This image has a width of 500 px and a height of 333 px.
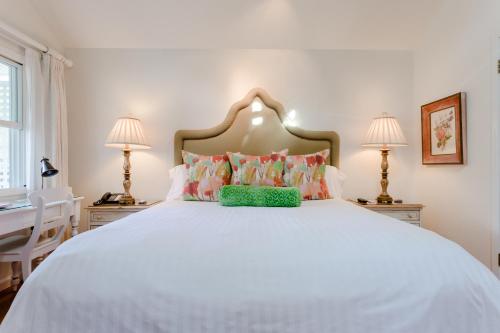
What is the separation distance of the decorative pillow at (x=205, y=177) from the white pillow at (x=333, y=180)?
913 millimetres

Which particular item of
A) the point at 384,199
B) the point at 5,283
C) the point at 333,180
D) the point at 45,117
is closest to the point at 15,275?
the point at 5,283

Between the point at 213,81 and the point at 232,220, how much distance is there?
6.28ft

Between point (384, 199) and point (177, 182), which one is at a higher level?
point (177, 182)

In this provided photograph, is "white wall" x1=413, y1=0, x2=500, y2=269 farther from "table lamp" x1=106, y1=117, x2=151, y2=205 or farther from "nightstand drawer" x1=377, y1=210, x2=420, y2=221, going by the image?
"table lamp" x1=106, y1=117, x2=151, y2=205

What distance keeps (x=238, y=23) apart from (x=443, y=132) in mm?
2155

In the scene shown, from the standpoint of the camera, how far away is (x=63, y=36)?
274cm

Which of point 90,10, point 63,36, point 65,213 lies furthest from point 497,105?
point 63,36

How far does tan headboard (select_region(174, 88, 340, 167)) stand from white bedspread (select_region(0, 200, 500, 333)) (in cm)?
187

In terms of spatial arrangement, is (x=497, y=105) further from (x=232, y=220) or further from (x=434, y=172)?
(x=232, y=220)

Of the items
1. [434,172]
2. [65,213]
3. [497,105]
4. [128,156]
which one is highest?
[497,105]

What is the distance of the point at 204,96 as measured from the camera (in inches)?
112

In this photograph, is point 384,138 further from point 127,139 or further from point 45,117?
point 45,117

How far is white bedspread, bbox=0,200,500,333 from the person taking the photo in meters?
0.77

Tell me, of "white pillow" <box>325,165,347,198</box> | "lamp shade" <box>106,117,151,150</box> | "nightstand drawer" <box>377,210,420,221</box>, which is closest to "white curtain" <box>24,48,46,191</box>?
"lamp shade" <box>106,117,151,150</box>
